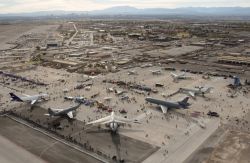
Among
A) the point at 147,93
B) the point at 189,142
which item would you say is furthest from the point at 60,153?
the point at 147,93

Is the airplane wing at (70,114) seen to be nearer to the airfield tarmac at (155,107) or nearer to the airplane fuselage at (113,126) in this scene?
the airfield tarmac at (155,107)

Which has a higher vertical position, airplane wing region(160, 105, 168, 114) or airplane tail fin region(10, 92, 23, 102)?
airplane tail fin region(10, 92, 23, 102)

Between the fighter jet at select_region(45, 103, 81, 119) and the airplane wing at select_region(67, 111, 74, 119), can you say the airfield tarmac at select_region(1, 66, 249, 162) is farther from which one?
the fighter jet at select_region(45, 103, 81, 119)

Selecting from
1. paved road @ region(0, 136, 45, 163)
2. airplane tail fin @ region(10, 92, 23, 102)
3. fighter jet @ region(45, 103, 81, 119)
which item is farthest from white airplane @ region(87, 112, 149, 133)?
airplane tail fin @ region(10, 92, 23, 102)

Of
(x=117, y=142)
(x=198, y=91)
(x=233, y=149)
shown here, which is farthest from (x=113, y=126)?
(x=198, y=91)

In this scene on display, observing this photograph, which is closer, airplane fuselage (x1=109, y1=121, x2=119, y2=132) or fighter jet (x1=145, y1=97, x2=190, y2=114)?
airplane fuselage (x1=109, y1=121, x2=119, y2=132)
